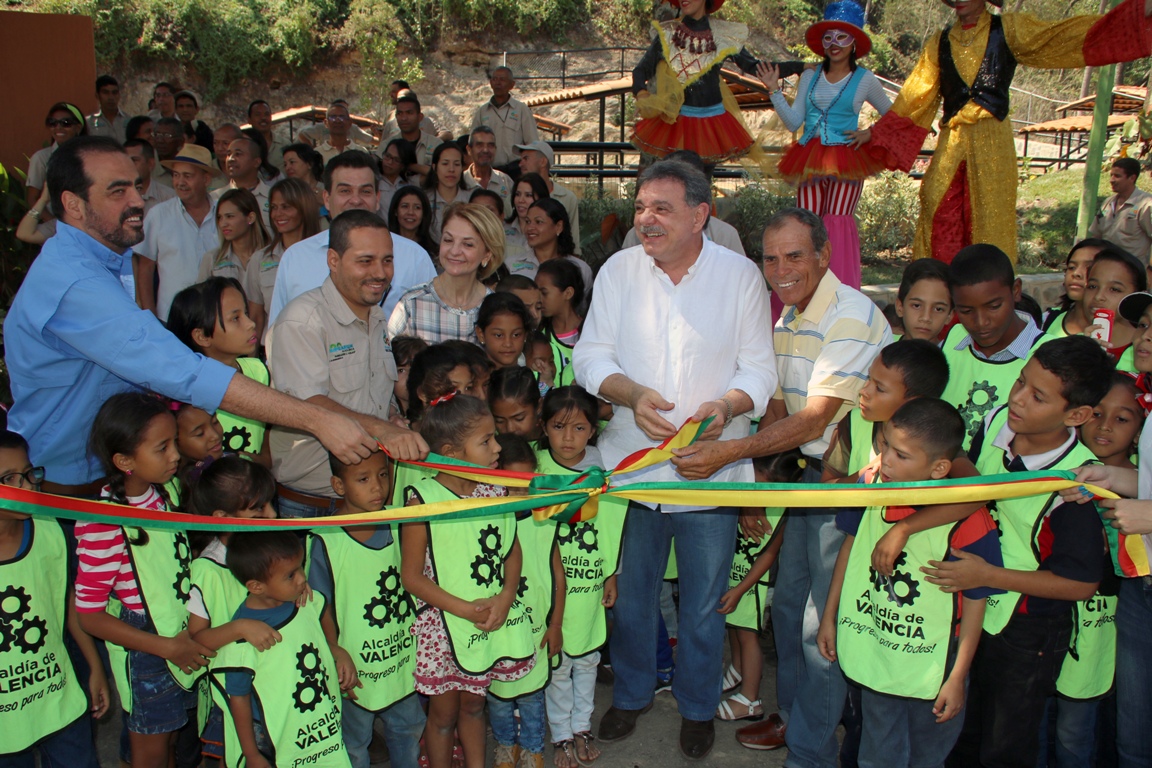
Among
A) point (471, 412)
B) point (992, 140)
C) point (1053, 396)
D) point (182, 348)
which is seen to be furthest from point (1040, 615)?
point (992, 140)

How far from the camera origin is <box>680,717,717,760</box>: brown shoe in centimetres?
365

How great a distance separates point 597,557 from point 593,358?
839 mm

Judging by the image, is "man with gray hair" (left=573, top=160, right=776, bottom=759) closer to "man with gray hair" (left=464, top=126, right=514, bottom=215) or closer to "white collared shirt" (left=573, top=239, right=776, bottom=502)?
"white collared shirt" (left=573, top=239, right=776, bottom=502)

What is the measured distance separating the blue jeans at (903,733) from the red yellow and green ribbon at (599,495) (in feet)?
2.46

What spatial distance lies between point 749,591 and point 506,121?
7.31 m

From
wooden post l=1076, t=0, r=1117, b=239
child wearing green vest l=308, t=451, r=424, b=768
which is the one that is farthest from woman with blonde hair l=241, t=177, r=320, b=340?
wooden post l=1076, t=0, r=1117, b=239

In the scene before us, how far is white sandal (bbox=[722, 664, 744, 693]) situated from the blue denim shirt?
2677mm

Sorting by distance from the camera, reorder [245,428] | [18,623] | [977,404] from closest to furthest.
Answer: [18,623] < [977,404] < [245,428]

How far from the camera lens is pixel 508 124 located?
992 centimetres

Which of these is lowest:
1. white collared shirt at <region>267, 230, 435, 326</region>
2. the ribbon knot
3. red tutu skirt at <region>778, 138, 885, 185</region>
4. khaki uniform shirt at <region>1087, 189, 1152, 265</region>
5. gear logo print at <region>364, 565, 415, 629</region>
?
gear logo print at <region>364, 565, 415, 629</region>

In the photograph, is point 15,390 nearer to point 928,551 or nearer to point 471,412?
point 471,412

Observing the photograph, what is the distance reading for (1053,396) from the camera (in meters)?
2.83

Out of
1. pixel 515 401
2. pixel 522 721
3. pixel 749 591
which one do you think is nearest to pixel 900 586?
pixel 749 591

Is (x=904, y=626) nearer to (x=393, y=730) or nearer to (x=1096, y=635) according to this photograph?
(x=1096, y=635)
